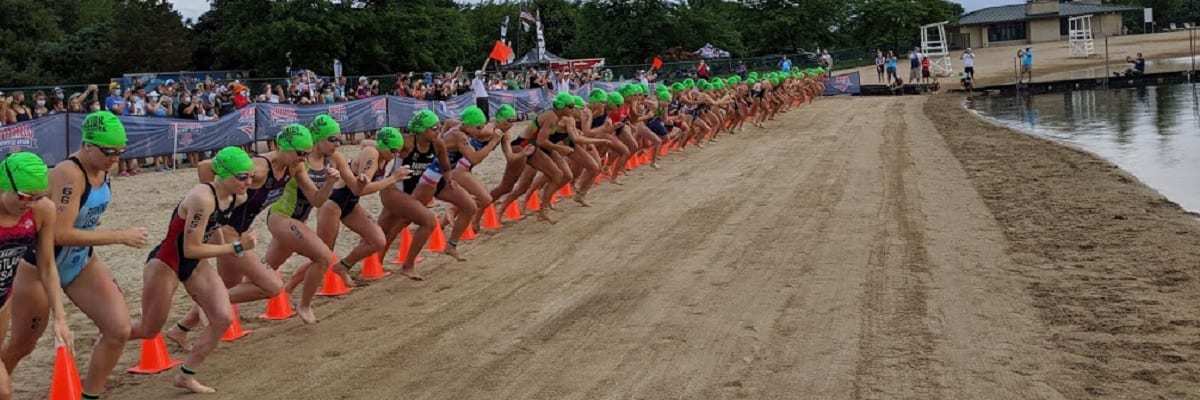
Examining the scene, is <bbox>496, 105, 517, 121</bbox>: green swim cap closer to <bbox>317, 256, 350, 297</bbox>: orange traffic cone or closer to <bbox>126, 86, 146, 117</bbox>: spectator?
<bbox>317, 256, 350, 297</bbox>: orange traffic cone

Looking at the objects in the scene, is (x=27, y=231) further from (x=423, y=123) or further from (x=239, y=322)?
(x=423, y=123)

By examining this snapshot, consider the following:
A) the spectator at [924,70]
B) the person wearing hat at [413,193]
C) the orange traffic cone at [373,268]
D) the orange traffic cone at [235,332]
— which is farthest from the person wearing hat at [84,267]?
the spectator at [924,70]

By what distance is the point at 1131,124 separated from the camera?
2933 cm

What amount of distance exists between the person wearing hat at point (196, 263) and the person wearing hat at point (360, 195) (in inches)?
88.6

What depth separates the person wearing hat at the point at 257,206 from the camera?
850 centimetres

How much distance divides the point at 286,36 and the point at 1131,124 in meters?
42.6

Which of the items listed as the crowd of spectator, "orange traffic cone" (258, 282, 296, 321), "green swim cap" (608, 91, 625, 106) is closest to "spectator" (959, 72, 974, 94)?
the crowd of spectator

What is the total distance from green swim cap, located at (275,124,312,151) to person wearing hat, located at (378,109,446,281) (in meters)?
2.44

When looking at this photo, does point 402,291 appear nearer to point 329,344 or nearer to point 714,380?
point 329,344

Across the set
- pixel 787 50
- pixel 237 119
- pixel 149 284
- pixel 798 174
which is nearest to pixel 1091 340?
pixel 149 284

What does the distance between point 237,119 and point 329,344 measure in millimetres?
16847

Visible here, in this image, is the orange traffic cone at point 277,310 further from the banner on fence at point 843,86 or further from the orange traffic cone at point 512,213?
the banner on fence at point 843,86

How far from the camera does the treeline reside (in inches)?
2292

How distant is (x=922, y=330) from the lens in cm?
843
